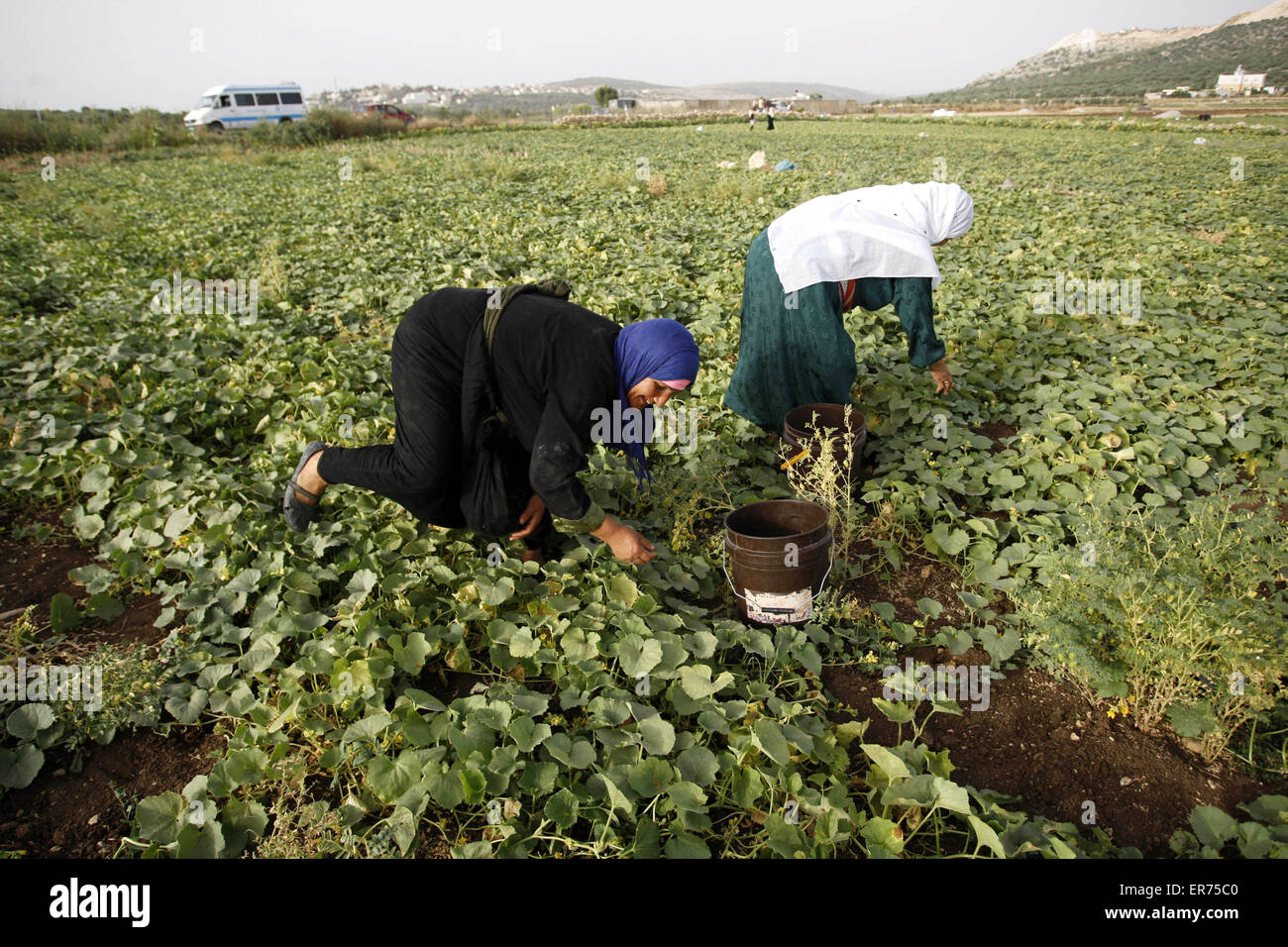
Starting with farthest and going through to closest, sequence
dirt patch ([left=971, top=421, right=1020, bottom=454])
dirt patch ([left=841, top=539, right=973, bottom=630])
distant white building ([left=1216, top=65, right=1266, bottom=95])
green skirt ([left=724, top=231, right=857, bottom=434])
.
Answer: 1. distant white building ([left=1216, top=65, right=1266, bottom=95])
2. dirt patch ([left=971, top=421, right=1020, bottom=454])
3. green skirt ([left=724, top=231, right=857, bottom=434])
4. dirt patch ([left=841, top=539, right=973, bottom=630])

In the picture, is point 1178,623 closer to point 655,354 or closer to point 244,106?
point 655,354

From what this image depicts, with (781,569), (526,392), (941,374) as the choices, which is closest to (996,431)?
(941,374)

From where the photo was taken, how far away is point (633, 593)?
2504 mm

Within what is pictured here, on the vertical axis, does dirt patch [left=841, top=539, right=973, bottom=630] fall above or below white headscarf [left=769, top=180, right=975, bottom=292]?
below

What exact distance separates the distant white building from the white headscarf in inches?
2456

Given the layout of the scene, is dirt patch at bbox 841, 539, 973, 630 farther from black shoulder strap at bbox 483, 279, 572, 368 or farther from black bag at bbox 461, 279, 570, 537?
black shoulder strap at bbox 483, 279, 572, 368

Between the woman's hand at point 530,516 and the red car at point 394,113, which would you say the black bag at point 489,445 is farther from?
the red car at point 394,113

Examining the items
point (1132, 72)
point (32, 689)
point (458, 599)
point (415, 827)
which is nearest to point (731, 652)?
point (458, 599)

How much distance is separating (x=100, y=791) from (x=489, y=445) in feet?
4.88

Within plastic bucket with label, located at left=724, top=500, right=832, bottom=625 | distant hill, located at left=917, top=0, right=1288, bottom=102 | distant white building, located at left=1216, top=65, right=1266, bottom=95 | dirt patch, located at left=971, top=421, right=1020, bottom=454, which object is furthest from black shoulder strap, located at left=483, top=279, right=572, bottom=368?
distant hill, located at left=917, top=0, right=1288, bottom=102

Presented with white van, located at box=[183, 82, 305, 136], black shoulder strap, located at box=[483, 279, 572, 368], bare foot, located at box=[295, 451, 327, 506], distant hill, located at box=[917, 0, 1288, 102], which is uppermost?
distant hill, located at box=[917, 0, 1288, 102]

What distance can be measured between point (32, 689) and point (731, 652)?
2165 millimetres

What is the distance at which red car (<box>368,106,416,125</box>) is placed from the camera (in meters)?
29.3

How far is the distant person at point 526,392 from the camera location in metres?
2.29
